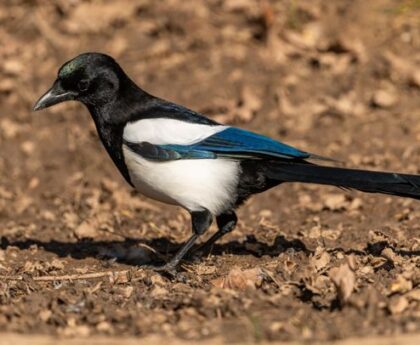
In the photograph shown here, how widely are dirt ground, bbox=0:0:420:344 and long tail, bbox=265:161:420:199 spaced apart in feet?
1.16

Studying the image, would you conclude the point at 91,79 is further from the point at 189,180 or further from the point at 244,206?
the point at 244,206

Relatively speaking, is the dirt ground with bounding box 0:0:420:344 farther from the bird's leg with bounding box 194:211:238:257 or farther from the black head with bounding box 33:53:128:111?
the black head with bounding box 33:53:128:111

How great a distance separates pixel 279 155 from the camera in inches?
212

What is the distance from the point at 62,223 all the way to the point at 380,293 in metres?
3.18

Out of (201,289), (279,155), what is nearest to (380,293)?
(201,289)

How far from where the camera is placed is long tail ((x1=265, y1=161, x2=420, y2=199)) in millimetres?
5188

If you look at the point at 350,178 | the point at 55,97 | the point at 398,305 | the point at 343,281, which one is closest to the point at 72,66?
the point at 55,97

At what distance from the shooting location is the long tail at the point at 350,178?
204 inches

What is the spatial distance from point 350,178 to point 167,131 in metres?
1.14

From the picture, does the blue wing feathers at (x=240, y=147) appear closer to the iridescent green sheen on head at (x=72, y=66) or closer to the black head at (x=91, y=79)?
the black head at (x=91, y=79)

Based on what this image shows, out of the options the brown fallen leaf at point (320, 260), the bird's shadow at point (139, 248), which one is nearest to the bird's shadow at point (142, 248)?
the bird's shadow at point (139, 248)

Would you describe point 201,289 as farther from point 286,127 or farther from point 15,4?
point 15,4

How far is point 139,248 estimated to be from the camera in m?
6.16

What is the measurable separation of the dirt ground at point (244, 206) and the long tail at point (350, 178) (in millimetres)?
355
